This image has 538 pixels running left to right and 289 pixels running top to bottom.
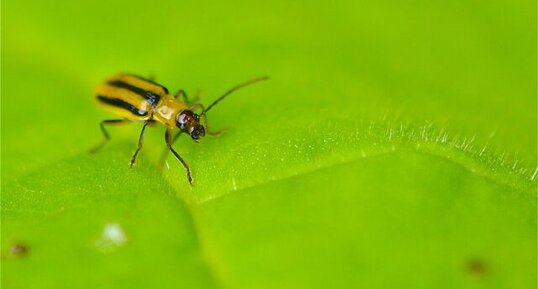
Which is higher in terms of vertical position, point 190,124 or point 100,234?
point 100,234

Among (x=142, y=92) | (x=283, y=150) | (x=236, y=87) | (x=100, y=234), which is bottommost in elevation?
(x=142, y=92)

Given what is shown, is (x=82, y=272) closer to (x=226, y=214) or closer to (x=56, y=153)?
(x=226, y=214)

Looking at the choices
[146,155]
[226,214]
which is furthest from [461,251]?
[146,155]

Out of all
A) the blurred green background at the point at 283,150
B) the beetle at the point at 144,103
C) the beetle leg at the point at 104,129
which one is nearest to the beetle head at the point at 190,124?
the beetle at the point at 144,103

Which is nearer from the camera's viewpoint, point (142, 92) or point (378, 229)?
point (378, 229)

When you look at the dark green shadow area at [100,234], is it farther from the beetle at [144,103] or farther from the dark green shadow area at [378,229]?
the beetle at [144,103]

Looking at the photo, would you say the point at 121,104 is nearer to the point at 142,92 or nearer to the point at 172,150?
the point at 142,92

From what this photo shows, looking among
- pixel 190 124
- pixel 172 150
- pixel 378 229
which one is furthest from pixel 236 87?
pixel 378 229
